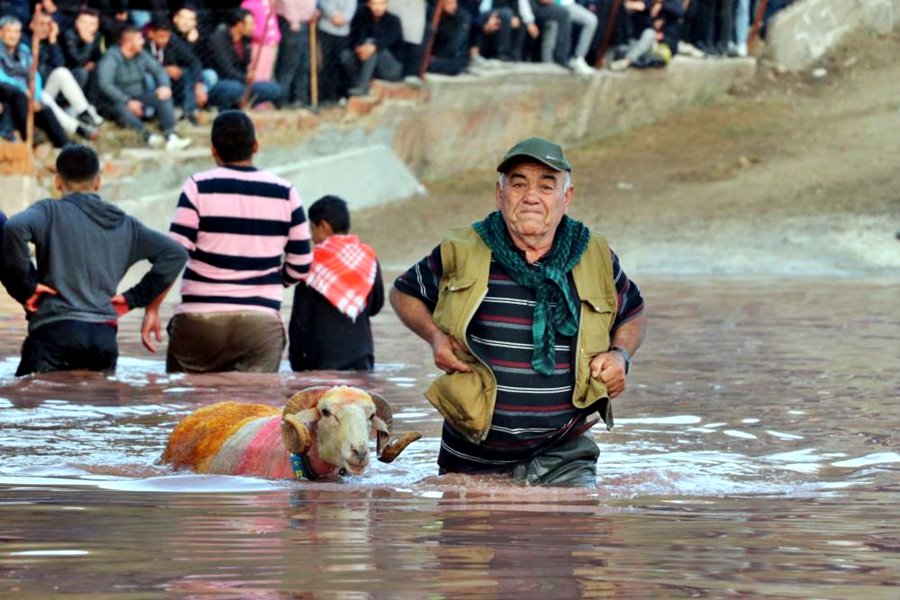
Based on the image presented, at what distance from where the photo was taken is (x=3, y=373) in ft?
40.7

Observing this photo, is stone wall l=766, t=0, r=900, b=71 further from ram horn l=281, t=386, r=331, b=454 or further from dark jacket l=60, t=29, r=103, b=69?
ram horn l=281, t=386, r=331, b=454

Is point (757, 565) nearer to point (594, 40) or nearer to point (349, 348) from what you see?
point (349, 348)

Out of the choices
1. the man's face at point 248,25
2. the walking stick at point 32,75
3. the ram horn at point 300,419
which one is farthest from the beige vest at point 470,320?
the man's face at point 248,25

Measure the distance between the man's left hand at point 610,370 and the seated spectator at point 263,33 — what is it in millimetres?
A: 17270

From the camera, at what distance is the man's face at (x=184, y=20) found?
22.8 m

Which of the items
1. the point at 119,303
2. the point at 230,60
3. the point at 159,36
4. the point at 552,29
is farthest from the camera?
the point at 552,29

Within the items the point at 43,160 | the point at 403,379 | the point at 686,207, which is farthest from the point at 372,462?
the point at 686,207

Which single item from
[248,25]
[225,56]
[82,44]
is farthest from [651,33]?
[82,44]

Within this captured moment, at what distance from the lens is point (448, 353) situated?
731 cm

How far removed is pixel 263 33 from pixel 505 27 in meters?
5.23

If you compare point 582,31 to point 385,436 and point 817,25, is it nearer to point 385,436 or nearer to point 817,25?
point 817,25

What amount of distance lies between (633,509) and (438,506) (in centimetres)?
69

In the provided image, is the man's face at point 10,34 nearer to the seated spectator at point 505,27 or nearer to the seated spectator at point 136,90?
the seated spectator at point 136,90

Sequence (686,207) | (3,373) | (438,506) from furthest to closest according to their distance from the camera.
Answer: (686,207) < (3,373) < (438,506)
